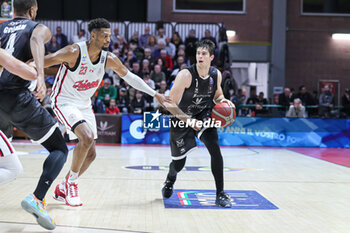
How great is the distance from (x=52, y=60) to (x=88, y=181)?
247 centimetres

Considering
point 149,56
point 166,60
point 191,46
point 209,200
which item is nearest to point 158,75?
point 166,60

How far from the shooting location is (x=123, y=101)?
44.4 feet

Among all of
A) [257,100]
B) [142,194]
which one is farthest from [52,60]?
[257,100]

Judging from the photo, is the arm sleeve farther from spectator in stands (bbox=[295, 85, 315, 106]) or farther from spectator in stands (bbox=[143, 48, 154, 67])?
spectator in stands (bbox=[295, 85, 315, 106])

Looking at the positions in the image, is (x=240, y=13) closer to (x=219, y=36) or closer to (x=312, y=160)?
(x=219, y=36)

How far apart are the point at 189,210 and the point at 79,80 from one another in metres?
1.81

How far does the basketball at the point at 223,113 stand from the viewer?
4984mm

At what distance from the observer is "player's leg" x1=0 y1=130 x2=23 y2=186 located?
323cm

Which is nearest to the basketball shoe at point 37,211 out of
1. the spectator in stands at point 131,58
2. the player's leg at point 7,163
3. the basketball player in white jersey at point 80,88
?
the player's leg at point 7,163

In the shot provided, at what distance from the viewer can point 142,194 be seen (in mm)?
5441

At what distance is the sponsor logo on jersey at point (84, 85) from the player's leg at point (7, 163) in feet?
4.91

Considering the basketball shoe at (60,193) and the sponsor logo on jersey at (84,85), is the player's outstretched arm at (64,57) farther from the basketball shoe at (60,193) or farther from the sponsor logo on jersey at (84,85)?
the basketball shoe at (60,193)

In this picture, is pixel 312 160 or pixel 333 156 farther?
pixel 333 156

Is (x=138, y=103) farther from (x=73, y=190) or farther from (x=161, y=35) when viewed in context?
(x=73, y=190)
